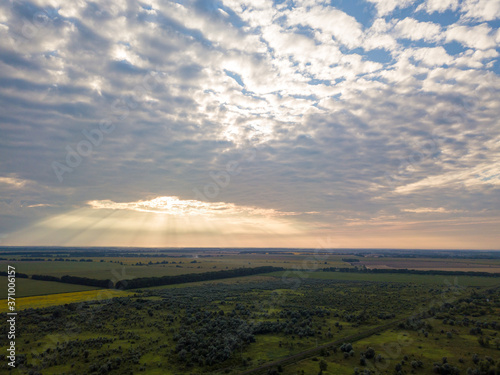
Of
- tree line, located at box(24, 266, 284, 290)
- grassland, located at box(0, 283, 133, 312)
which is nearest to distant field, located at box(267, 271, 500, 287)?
tree line, located at box(24, 266, 284, 290)

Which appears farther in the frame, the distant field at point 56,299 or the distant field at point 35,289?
the distant field at point 35,289

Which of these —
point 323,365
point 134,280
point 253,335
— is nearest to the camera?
point 323,365

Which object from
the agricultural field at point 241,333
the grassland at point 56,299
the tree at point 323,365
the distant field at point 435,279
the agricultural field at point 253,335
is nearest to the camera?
the tree at point 323,365

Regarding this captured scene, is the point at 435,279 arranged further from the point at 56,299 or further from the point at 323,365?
the point at 56,299

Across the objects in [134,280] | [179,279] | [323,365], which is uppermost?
[134,280]

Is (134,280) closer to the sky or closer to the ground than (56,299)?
closer to the sky

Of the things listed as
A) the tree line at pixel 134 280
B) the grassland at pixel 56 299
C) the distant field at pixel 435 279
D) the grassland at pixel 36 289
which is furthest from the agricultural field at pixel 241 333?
the distant field at pixel 435 279

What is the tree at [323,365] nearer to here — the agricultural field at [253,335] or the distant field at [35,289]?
the agricultural field at [253,335]

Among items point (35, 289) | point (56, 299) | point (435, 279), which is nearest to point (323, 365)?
point (56, 299)

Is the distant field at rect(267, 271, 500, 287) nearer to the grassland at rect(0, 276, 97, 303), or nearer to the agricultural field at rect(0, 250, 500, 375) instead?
the agricultural field at rect(0, 250, 500, 375)

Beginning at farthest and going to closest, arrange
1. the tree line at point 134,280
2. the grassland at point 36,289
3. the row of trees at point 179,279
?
the row of trees at point 179,279, the tree line at point 134,280, the grassland at point 36,289

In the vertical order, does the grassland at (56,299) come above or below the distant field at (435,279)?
above
